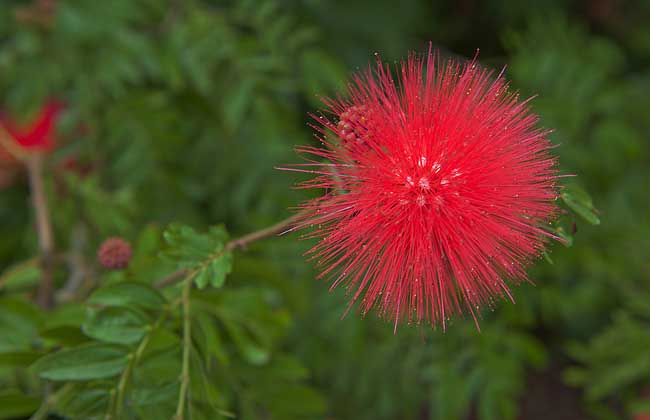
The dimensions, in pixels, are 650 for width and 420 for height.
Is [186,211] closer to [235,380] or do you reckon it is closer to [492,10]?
[235,380]

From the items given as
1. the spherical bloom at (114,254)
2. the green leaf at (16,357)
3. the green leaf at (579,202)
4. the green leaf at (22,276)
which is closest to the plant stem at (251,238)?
the spherical bloom at (114,254)

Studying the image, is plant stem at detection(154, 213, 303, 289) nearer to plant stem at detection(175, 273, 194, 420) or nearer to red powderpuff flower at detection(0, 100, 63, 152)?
plant stem at detection(175, 273, 194, 420)

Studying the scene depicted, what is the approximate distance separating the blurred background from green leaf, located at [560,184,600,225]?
1259 millimetres

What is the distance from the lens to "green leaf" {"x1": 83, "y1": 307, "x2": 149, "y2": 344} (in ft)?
4.89

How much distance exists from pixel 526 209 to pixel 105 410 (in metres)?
1.15

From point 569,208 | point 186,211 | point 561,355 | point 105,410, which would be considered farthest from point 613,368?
point 105,410

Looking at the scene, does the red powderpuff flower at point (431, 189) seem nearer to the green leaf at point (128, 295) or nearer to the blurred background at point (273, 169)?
the green leaf at point (128, 295)

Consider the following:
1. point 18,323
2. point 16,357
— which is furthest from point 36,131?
point 16,357

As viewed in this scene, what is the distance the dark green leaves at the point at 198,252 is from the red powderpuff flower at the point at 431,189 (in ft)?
0.82

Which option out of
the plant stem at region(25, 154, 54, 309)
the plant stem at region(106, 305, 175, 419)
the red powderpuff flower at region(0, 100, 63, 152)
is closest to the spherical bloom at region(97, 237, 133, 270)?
the plant stem at region(106, 305, 175, 419)

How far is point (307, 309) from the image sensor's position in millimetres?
2832

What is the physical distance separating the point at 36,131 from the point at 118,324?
188 centimetres

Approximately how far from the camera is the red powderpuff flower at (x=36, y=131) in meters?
2.95

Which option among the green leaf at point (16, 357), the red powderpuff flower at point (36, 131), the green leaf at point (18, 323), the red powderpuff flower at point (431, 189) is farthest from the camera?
the red powderpuff flower at point (36, 131)
